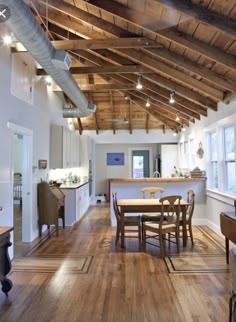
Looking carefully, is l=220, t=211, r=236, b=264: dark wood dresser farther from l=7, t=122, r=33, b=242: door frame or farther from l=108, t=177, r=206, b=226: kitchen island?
l=7, t=122, r=33, b=242: door frame

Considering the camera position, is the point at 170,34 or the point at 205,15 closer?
the point at 205,15

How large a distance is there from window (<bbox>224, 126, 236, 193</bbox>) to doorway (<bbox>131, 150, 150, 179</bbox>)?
6.00 m

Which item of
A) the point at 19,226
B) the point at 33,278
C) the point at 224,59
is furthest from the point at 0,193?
the point at 224,59

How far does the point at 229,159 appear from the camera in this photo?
5.10 meters

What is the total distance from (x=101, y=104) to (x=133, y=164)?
11.3 ft

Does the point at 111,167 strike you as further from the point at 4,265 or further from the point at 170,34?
the point at 4,265

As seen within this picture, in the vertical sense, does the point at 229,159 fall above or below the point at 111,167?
above

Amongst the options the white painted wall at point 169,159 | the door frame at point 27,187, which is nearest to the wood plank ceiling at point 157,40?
the door frame at point 27,187

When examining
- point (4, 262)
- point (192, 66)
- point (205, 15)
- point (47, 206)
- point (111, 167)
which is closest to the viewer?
point (205, 15)

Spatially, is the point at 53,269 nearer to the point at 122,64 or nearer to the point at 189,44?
the point at 189,44

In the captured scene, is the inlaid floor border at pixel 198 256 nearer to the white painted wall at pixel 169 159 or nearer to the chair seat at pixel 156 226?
the chair seat at pixel 156 226

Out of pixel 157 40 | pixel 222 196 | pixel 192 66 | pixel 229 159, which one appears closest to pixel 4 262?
pixel 157 40

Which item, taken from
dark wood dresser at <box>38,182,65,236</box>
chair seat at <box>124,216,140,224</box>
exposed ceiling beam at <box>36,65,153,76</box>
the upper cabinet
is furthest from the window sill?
the upper cabinet

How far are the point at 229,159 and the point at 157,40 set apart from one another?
2633 mm
